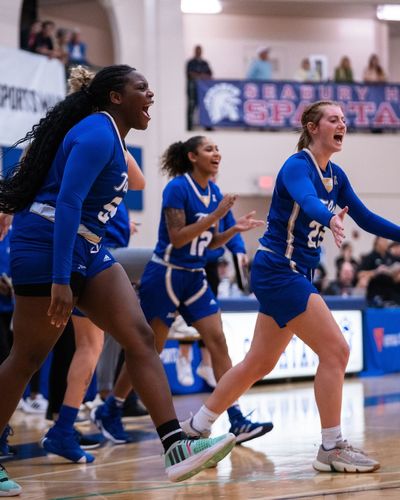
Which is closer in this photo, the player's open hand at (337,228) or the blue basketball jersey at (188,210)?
the player's open hand at (337,228)

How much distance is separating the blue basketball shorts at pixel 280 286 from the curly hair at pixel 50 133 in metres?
1.26

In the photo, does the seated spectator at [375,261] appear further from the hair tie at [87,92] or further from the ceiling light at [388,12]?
the hair tie at [87,92]

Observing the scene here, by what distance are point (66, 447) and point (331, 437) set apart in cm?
159

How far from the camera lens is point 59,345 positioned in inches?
301

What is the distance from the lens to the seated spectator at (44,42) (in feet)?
53.1

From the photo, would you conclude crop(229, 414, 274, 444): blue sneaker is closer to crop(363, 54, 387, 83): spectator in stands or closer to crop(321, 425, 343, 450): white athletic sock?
crop(321, 425, 343, 450): white athletic sock

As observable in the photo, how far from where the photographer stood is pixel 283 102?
2041 centimetres

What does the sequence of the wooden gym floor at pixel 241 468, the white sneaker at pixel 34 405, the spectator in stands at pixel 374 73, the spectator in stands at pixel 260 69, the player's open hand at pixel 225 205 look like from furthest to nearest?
the spectator in stands at pixel 260 69
the spectator in stands at pixel 374 73
the white sneaker at pixel 34 405
the player's open hand at pixel 225 205
the wooden gym floor at pixel 241 468

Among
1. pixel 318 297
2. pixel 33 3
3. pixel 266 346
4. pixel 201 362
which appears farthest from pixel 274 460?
pixel 33 3

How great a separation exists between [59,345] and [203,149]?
1.98 metres

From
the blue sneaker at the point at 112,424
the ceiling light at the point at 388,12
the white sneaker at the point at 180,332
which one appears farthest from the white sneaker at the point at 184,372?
the ceiling light at the point at 388,12

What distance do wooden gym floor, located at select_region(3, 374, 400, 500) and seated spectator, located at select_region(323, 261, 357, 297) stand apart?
6678 mm

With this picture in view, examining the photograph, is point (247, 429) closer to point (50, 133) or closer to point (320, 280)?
point (50, 133)

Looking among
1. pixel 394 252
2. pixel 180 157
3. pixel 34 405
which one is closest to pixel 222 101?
pixel 394 252
